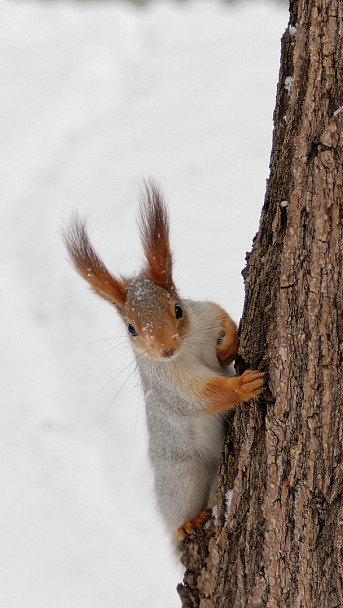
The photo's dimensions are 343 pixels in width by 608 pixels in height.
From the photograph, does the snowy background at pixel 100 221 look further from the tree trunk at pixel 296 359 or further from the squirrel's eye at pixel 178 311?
the tree trunk at pixel 296 359

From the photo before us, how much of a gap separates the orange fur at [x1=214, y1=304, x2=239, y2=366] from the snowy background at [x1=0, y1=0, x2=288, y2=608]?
0.35m

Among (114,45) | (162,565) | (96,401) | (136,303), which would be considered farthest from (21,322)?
(114,45)

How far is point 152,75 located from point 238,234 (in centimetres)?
128

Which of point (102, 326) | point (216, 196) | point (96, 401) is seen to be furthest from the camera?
point (216, 196)

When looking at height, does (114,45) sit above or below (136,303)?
above

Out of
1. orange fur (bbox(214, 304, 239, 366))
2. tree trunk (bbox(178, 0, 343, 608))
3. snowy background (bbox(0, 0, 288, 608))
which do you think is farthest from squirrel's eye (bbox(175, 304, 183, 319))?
snowy background (bbox(0, 0, 288, 608))

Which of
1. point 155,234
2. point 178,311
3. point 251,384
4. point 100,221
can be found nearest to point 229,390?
point 251,384

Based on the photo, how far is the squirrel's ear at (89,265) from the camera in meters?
1.26

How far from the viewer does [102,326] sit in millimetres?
2643

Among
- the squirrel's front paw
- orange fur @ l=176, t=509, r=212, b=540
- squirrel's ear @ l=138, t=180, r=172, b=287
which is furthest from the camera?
orange fur @ l=176, t=509, r=212, b=540

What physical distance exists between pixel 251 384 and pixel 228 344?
0.27 m

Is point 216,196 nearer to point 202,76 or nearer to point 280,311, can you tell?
point 202,76

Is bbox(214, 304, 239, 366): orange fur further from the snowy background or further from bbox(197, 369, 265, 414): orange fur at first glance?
the snowy background

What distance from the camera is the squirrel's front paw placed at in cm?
105
